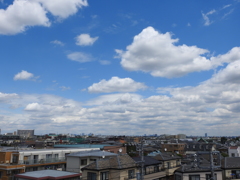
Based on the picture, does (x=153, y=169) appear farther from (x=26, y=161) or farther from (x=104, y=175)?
(x=26, y=161)

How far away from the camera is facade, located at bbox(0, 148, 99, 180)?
37312 millimetres

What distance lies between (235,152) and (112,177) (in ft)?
173

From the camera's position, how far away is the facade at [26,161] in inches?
1469

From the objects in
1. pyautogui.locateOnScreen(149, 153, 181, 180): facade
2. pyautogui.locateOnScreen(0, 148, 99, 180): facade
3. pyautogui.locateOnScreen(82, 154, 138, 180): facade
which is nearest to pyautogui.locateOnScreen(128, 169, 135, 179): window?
pyautogui.locateOnScreen(82, 154, 138, 180): facade

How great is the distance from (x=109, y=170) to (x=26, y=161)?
1797 centimetres

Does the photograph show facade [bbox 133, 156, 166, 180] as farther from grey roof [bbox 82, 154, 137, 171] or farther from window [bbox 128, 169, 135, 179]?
grey roof [bbox 82, 154, 137, 171]

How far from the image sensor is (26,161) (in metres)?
40.1

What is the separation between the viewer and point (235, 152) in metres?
68.0

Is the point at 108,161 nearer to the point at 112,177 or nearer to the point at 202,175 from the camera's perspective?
the point at 112,177

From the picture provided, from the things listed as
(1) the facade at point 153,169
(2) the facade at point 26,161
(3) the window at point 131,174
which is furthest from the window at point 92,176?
(2) the facade at point 26,161

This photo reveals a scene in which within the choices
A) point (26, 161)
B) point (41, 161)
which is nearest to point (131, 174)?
point (41, 161)

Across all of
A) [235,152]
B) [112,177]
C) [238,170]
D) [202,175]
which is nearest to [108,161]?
[112,177]

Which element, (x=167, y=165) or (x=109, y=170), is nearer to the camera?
(x=109, y=170)

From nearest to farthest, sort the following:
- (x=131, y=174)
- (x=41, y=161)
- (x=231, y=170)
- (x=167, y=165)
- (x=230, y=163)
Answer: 1. (x=131, y=174)
2. (x=231, y=170)
3. (x=230, y=163)
4. (x=41, y=161)
5. (x=167, y=165)
